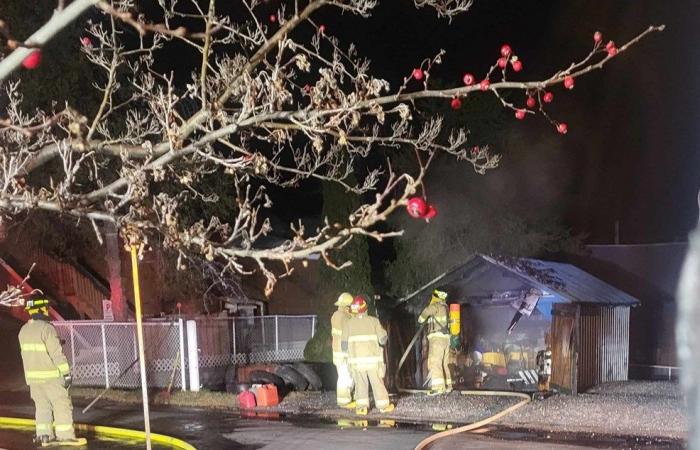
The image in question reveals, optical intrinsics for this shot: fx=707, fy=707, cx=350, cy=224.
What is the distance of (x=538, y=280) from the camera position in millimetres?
13398

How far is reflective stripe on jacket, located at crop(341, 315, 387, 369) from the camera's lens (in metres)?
11.2

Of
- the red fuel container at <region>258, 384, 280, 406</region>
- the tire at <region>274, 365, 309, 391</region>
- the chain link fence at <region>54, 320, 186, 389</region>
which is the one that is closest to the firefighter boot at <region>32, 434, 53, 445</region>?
the red fuel container at <region>258, 384, 280, 406</region>

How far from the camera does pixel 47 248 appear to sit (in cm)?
2195

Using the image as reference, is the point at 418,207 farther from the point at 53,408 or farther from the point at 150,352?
the point at 150,352

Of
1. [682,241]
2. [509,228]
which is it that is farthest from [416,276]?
[682,241]

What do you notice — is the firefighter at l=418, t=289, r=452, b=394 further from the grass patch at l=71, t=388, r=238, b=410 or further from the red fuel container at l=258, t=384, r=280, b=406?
the grass patch at l=71, t=388, r=238, b=410

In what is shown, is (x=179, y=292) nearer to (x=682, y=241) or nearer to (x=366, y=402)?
(x=366, y=402)

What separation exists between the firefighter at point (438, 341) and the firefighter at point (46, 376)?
616 cm

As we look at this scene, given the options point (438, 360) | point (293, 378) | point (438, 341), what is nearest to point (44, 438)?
point (293, 378)

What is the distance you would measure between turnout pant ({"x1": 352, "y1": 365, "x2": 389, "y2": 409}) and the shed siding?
3.78 meters

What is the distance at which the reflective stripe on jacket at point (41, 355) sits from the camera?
9.46 m

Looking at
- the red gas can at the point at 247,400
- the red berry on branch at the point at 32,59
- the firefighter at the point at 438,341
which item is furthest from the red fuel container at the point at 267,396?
the red berry on branch at the point at 32,59

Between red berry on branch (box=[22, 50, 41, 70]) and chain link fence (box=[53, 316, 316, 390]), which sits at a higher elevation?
red berry on branch (box=[22, 50, 41, 70])

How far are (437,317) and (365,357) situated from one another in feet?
7.72
